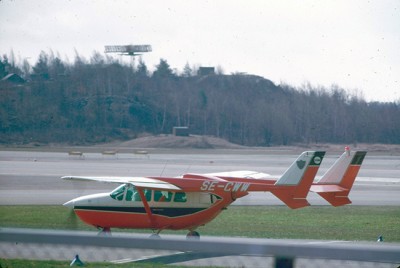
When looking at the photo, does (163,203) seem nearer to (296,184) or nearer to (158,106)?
(296,184)

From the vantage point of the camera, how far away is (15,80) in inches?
2894

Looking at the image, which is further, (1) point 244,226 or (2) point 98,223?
(1) point 244,226

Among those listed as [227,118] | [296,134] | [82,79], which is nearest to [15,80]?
[82,79]

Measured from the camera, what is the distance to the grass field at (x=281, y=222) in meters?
17.6

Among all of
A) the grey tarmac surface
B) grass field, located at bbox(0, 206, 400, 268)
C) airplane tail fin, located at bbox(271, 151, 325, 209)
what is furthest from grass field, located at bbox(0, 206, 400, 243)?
the grey tarmac surface

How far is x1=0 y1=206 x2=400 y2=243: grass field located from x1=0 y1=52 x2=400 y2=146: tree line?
28594 millimetres

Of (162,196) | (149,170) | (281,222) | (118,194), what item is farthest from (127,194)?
(149,170)

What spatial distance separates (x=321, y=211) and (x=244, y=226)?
6183 millimetres

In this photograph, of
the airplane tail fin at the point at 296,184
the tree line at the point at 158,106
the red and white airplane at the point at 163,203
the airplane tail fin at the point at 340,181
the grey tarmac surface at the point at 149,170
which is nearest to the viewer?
the red and white airplane at the point at 163,203

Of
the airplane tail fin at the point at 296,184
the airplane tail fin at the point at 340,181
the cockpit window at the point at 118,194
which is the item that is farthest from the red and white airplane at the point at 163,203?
the airplane tail fin at the point at 340,181

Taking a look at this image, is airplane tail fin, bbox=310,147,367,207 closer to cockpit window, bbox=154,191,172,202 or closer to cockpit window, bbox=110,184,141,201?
cockpit window, bbox=154,191,172,202

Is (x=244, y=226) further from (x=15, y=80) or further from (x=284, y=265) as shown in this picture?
(x=15, y=80)

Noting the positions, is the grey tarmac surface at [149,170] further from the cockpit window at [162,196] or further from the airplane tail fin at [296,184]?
the cockpit window at [162,196]

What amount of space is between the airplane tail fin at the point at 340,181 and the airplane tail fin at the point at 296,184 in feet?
3.39
